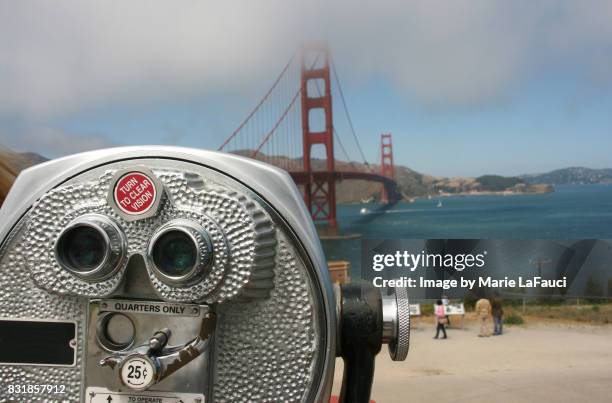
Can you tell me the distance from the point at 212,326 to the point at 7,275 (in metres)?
0.29

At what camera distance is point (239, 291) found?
30.6 inches

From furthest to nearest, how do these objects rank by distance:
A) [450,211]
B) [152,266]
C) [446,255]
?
[450,211]
[446,255]
[152,266]

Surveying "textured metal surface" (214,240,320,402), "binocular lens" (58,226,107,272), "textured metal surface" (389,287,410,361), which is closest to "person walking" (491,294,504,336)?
"textured metal surface" (389,287,410,361)

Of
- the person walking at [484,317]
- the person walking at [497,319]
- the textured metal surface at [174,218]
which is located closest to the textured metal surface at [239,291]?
the textured metal surface at [174,218]

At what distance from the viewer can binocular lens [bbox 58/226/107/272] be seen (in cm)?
78

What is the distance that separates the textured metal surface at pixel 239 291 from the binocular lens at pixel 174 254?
0.08ft

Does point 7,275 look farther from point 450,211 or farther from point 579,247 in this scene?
point 450,211

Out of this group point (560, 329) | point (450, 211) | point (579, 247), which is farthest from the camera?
point (450, 211)

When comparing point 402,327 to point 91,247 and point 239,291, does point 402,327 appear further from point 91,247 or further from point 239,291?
point 91,247

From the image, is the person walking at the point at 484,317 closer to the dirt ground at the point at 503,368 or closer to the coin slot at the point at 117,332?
the dirt ground at the point at 503,368

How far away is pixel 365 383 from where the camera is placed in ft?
3.16

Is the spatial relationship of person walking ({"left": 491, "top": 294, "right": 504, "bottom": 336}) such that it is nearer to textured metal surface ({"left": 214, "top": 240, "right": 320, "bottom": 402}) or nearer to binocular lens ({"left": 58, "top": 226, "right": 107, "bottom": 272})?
textured metal surface ({"left": 214, "top": 240, "right": 320, "bottom": 402})

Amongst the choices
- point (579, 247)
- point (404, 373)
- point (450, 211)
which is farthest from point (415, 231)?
point (404, 373)

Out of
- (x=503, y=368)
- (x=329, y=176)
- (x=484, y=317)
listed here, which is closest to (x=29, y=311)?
(x=503, y=368)
